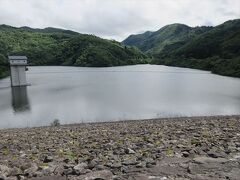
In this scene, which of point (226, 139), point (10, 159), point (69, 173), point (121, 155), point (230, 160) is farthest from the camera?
point (226, 139)

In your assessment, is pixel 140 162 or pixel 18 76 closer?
pixel 140 162

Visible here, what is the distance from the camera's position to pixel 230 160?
26.7ft

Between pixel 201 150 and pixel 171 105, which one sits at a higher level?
pixel 201 150

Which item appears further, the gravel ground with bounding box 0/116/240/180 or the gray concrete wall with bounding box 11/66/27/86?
the gray concrete wall with bounding box 11/66/27/86

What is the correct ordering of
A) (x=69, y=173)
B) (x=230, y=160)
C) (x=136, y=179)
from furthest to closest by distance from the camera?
(x=230, y=160), (x=69, y=173), (x=136, y=179)

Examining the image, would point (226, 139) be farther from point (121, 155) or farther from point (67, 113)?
point (67, 113)

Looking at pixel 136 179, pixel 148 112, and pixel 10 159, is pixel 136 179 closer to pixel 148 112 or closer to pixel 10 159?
pixel 10 159

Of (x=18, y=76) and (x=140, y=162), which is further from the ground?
(x=18, y=76)

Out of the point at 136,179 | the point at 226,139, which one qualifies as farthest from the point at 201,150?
the point at 136,179

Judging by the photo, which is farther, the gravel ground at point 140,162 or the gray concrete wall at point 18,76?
the gray concrete wall at point 18,76

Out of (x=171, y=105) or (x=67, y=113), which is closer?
(x=67, y=113)

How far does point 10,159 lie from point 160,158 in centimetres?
479

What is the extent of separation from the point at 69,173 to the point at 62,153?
3019 mm

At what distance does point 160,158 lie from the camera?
8.62 meters
